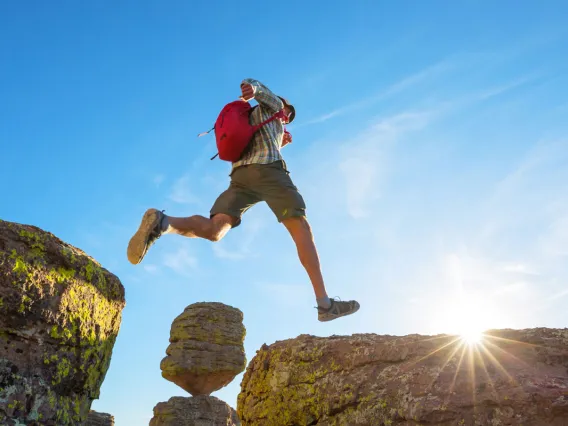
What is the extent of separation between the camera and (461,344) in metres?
3.86

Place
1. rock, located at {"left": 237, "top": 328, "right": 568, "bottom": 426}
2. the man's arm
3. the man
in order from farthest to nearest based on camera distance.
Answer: the man's arm < the man < rock, located at {"left": 237, "top": 328, "right": 568, "bottom": 426}

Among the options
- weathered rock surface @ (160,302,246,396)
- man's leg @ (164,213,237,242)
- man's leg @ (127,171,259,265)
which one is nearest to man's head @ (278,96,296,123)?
man's leg @ (127,171,259,265)

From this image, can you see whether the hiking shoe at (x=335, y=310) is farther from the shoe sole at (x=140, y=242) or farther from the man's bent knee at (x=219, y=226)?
the shoe sole at (x=140, y=242)

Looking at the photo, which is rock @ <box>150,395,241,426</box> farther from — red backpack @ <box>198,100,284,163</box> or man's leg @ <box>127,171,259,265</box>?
red backpack @ <box>198,100,284,163</box>

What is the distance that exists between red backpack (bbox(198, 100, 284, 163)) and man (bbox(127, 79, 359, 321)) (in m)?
0.07

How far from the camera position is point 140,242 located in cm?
509

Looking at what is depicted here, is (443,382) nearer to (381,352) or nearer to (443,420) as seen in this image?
(443,420)

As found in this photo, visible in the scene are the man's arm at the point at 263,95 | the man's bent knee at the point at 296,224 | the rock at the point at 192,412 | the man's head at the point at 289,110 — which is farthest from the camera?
the rock at the point at 192,412

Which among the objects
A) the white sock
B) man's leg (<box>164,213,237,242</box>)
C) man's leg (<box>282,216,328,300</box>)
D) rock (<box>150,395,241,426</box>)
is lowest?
the white sock

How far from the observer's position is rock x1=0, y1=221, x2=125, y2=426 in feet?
7.99

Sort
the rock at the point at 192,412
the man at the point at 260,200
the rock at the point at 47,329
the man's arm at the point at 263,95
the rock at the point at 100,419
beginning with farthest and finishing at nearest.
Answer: the rock at the point at 100,419 → the rock at the point at 192,412 → the man's arm at the point at 263,95 → the man at the point at 260,200 → the rock at the point at 47,329

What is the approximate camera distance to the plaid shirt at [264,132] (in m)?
5.88

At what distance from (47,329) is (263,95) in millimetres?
→ 3930

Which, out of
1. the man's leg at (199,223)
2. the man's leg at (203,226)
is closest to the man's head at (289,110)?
the man's leg at (199,223)
